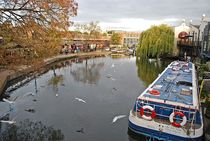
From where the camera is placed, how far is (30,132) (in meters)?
12.8

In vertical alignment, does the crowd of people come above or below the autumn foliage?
below

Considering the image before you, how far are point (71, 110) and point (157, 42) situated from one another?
35.0 meters

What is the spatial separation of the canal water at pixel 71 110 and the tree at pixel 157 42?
23027 millimetres

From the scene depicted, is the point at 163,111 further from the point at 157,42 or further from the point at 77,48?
the point at 77,48

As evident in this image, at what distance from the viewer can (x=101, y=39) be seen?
86.3 meters

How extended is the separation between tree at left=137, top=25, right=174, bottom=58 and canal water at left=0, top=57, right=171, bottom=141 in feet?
75.5

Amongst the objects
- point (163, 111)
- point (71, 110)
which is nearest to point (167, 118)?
point (163, 111)

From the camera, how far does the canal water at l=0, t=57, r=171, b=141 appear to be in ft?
42.0

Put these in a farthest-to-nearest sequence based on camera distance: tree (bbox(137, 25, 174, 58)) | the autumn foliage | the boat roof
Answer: tree (bbox(137, 25, 174, 58)) → the boat roof → the autumn foliage

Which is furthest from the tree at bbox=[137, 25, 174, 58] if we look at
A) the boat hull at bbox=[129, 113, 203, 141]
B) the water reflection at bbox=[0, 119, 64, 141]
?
the water reflection at bbox=[0, 119, 64, 141]

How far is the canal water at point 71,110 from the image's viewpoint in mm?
12812

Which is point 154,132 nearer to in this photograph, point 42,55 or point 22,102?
point 42,55

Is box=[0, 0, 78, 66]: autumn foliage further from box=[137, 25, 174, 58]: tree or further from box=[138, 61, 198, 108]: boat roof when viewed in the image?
box=[137, 25, 174, 58]: tree

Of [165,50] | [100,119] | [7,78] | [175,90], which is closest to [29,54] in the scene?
[100,119]
